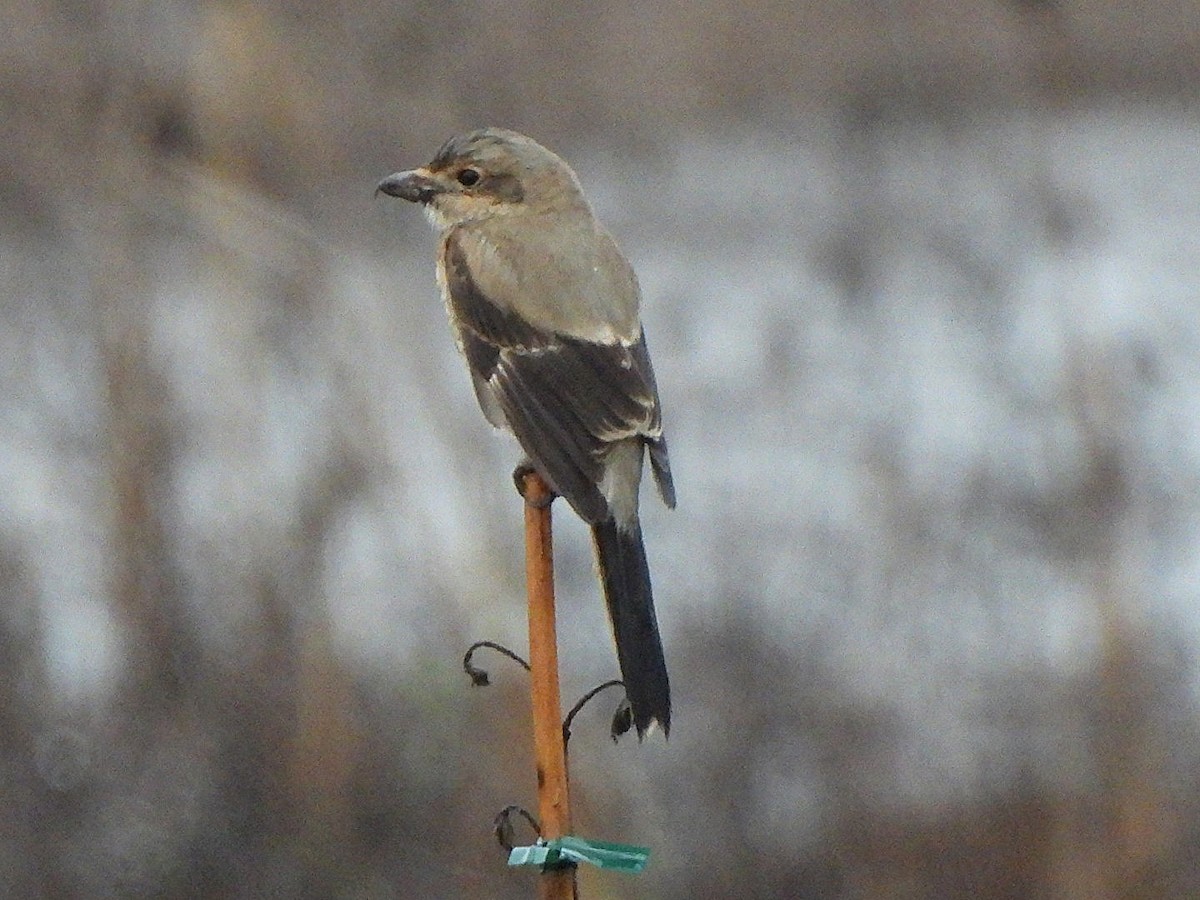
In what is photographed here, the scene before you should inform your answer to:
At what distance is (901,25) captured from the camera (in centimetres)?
381

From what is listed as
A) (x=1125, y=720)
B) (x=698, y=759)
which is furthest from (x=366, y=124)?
(x=1125, y=720)

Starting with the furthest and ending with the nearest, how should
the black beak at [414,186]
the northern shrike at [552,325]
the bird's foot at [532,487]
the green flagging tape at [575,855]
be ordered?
the black beak at [414,186], the northern shrike at [552,325], the bird's foot at [532,487], the green flagging tape at [575,855]

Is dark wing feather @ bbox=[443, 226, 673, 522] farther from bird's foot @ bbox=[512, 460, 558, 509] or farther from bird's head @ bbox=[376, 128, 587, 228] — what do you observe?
bird's head @ bbox=[376, 128, 587, 228]

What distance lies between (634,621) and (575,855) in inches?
14.1

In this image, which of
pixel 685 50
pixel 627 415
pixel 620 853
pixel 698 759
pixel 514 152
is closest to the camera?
pixel 620 853

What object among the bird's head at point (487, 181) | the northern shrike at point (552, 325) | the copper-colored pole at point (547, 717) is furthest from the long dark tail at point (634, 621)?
the bird's head at point (487, 181)

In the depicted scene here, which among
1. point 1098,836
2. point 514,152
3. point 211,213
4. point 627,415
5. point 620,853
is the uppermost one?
point 211,213

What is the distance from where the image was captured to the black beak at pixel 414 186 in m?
2.45

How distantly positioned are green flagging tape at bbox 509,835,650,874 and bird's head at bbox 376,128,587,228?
1.22m

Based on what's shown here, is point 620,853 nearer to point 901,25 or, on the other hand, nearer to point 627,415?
point 627,415

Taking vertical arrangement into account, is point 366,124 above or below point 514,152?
above

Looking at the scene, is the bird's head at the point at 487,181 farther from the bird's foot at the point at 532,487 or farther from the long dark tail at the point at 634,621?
the long dark tail at the point at 634,621

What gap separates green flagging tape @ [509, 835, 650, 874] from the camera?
147 centimetres

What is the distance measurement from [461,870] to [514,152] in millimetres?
1612
